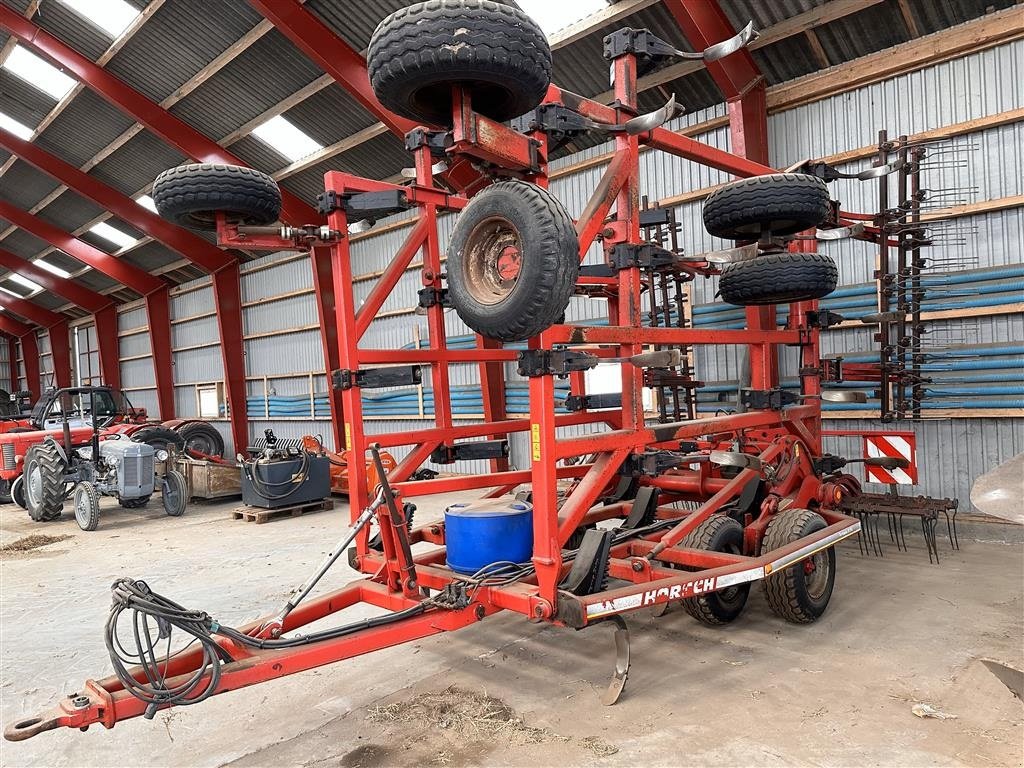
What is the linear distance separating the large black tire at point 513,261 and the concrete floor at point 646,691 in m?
1.93

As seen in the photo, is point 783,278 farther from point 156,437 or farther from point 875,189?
point 156,437

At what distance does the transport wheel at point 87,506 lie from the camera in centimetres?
981

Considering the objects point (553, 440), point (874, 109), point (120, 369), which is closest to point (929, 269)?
point (874, 109)

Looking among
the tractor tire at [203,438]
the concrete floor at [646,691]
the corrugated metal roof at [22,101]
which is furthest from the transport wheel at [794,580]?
the corrugated metal roof at [22,101]

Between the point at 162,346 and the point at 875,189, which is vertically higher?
the point at 875,189

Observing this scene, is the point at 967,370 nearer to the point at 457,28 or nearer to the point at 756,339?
the point at 756,339

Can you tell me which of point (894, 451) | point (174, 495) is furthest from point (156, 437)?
point (894, 451)

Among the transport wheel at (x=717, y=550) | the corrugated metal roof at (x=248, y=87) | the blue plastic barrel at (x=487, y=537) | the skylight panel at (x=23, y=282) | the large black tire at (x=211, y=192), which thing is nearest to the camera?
the blue plastic barrel at (x=487, y=537)

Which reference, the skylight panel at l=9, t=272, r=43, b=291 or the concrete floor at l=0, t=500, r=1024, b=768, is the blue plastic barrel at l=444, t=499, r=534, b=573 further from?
the skylight panel at l=9, t=272, r=43, b=291

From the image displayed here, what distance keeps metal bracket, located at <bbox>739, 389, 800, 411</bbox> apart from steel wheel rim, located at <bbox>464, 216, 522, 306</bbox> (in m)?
2.68

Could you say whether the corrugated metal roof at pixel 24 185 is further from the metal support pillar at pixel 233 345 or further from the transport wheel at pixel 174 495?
the transport wheel at pixel 174 495

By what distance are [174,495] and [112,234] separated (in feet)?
38.1

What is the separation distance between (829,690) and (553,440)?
1933mm

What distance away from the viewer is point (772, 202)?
4.62 metres
